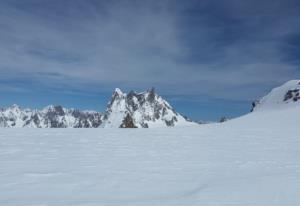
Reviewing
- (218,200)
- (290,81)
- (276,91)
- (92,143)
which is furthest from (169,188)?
(290,81)

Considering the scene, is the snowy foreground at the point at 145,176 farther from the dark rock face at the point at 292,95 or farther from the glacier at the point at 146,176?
the dark rock face at the point at 292,95

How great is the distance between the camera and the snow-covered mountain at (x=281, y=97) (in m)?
77.2

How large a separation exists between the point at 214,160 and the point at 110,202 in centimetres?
542

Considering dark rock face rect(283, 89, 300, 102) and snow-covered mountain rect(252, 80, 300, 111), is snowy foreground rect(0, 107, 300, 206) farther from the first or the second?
dark rock face rect(283, 89, 300, 102)

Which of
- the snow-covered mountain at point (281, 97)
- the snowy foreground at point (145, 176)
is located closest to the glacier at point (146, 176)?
the snowy foreground at point (145, 176)

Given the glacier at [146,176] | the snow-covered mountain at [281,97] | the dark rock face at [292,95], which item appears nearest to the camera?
the glacier at [146,176]

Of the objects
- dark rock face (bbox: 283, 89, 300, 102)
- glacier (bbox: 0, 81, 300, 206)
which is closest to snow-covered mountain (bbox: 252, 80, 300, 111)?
dark rock face (bbox: 283, 89, 300, 102)

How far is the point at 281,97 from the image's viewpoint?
83.3m

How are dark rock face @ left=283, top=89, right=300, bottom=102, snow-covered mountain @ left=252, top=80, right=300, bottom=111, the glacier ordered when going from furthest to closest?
dark rock face @ left=283, top=89, right=300, bottom=102 → snow-covered mountain @ left=252, top=80, right=300, bottom=111 → the glacier

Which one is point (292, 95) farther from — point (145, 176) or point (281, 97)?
point (145, 176)

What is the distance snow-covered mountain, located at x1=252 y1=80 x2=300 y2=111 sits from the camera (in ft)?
253

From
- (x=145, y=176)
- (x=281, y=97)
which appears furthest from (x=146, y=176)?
(x=281, y=97)

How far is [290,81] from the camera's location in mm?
96562

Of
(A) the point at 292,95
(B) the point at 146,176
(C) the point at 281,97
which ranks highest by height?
(C) the point at 281,97
